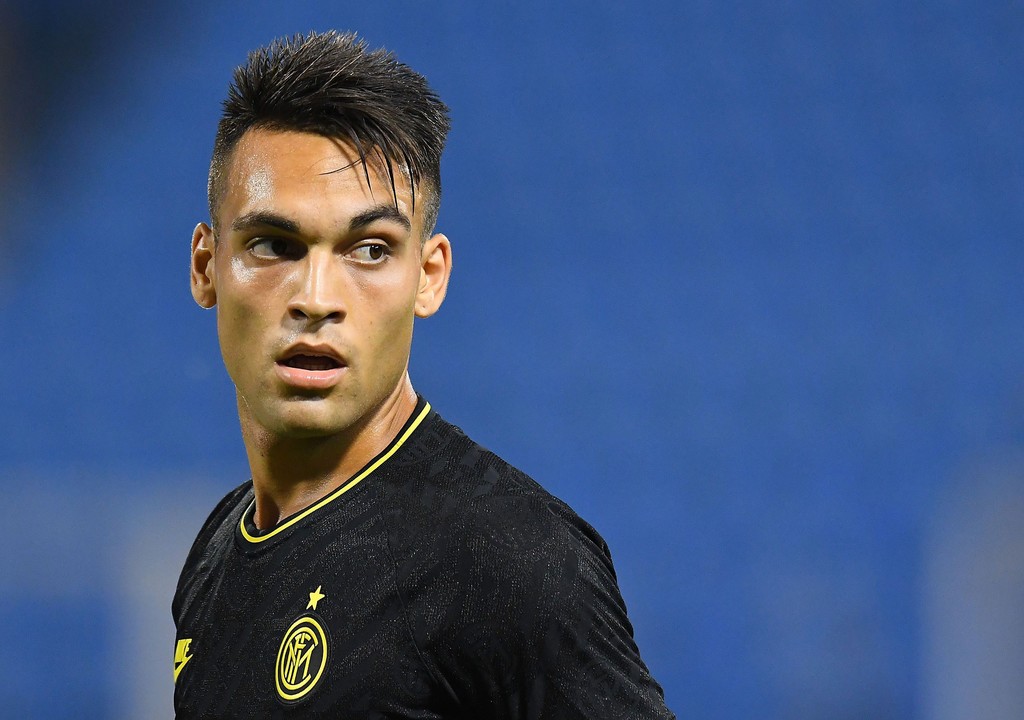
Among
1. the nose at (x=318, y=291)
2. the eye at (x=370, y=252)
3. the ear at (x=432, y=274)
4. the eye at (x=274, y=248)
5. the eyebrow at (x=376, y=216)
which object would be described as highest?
the ear at (x=432, y=274)

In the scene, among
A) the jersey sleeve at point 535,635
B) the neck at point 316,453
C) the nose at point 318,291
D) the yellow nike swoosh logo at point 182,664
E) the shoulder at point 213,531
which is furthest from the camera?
the shoulder at point 213,531

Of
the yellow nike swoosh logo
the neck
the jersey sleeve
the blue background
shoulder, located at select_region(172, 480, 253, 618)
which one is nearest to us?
the jersey sleeve

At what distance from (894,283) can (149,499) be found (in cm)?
331

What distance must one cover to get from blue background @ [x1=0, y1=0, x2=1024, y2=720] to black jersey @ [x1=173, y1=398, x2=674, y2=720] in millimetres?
3297

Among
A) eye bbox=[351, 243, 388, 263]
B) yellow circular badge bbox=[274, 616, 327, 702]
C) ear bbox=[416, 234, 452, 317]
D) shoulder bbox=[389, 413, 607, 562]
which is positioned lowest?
yellow circular badge bbox=[274, 616, 327, 702]

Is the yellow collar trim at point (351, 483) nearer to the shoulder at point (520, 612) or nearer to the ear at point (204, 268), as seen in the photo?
the shoulder at point (520, 612)

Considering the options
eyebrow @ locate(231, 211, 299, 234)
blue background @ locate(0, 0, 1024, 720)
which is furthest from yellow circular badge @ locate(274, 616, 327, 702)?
blue background @ locate(0, 0, 1024, 720)

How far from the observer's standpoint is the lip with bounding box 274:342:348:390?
1505 millimetres

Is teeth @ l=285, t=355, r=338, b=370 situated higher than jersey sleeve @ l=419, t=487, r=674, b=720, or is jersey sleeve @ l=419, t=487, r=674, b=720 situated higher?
teeth @ l=285, t=355, r=338, b=370

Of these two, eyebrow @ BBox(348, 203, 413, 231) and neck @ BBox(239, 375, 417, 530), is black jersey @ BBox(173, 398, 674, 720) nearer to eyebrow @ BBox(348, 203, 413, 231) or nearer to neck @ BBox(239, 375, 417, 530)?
neck @ BBox(239, 375, 417, 530)

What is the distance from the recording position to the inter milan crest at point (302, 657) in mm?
1431

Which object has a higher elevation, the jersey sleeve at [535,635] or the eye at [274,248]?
the eye at [274,248]

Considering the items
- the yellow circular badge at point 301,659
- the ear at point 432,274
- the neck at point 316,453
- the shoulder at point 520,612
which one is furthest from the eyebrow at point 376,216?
the yellow circular badge at point 301,659

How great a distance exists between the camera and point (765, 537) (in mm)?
4969
